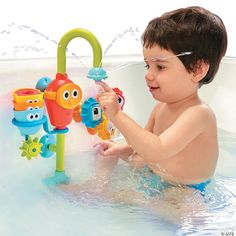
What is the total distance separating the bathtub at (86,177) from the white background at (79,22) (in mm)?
119

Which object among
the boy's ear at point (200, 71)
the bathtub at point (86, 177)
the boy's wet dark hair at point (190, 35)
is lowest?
the bathtub at point (86, 177)

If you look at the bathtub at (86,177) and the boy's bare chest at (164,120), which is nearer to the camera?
the bathtub at (86,177)

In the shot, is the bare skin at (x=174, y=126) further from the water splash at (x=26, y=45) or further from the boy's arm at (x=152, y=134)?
the water splash at (x=26, y=45)

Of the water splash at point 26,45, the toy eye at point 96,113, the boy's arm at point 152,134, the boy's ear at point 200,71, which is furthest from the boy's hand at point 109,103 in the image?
the water splash at point 26,45

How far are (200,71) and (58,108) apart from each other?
34 centimetres

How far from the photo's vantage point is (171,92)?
45.8 inches

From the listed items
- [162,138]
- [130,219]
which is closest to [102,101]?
[162,138]

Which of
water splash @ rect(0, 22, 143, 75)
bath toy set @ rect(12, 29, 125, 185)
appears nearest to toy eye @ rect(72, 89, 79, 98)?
bath toy set @ rect(12, 29, 125, 185)

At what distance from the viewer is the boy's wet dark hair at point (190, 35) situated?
111cm

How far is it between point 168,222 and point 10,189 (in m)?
0.43

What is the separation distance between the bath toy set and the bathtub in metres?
0.10

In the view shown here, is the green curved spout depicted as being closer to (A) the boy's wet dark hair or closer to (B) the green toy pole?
(B) the green toy pole

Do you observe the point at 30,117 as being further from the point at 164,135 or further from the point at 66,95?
the point at 164,135

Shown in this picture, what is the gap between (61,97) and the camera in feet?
3.64
